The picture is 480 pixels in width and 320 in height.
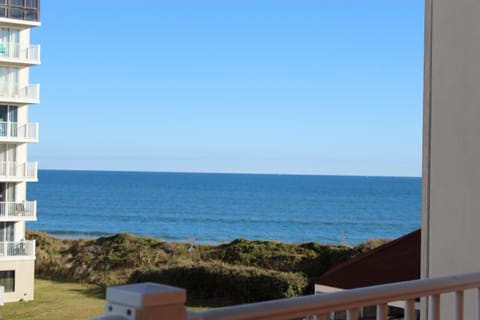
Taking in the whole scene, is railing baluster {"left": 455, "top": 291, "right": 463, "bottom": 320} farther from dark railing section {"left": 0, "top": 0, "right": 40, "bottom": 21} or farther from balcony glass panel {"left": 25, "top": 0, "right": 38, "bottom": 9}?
balcony glass panel {"left": 25, "top": 0, "right": 38, "bottom": 9}

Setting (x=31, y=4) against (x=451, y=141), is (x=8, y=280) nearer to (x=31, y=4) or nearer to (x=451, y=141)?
(x=31, y=4)

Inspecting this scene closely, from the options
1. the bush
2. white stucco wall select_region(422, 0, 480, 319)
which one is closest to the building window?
the bush

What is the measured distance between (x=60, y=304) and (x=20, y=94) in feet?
23.0

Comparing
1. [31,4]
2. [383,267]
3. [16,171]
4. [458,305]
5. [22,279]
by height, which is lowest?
[22,279]

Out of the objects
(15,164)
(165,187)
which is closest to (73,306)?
(15,164)

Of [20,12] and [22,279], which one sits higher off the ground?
[20,12]

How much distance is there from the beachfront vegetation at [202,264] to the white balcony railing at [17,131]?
3.56m

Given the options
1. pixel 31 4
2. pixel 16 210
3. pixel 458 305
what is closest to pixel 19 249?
pixel 16 210

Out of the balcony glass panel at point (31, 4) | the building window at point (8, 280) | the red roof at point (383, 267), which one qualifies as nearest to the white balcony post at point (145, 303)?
the red roof at point (383, 267)

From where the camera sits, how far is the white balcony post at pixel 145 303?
110 centimetres

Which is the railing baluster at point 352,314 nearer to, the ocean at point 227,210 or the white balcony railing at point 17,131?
the white balcony railing at point 17,131

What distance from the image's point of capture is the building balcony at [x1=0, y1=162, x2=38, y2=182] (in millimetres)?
21438

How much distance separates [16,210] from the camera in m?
21.7

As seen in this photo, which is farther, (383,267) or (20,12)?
(20,12)
